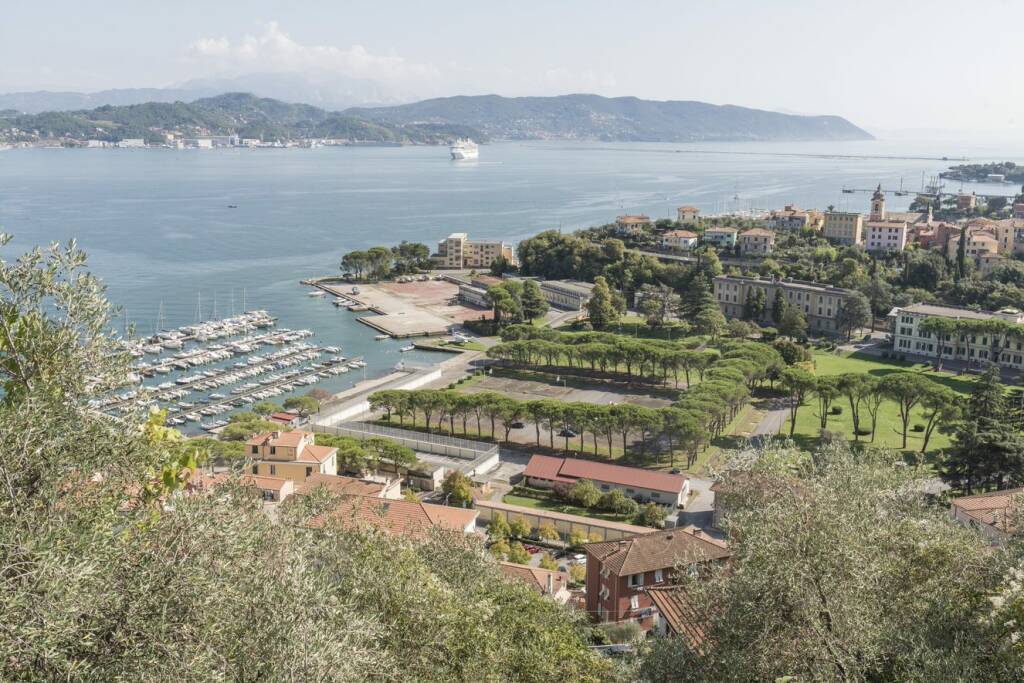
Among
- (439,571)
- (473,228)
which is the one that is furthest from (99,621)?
(473,228)

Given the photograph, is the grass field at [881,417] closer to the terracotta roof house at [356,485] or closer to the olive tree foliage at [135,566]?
the terracotta roof house at [356,485]

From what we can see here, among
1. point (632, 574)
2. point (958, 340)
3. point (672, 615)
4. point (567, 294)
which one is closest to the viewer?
point (672, 615)

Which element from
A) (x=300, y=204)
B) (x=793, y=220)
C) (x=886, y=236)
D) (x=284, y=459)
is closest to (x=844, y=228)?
(x=886, y=236)

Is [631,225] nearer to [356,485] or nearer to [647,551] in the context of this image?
[356,485]

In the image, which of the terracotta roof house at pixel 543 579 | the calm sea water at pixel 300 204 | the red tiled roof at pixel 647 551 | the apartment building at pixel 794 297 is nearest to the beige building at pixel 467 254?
the calm sea water at pixel 300 204

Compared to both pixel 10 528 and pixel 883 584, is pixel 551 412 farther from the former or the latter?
pixel 10 528

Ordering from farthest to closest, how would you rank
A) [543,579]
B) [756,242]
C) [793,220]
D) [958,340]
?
[793,220]
[756,242]
[958,340]
[543,579]
